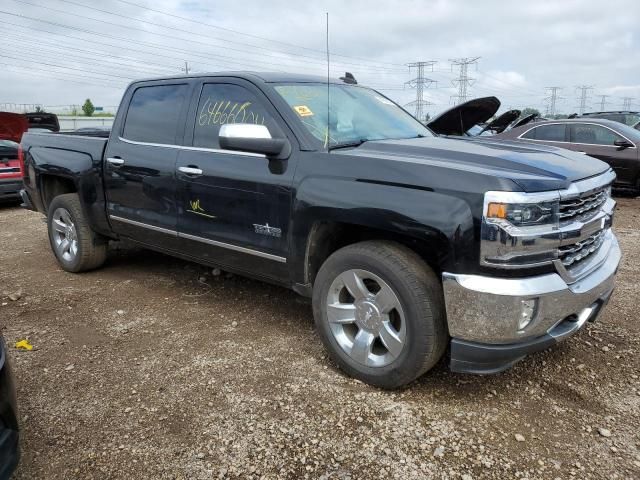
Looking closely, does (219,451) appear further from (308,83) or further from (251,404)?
(308,83)

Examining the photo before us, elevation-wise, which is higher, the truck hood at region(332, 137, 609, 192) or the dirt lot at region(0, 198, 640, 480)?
the truck hood at region(332, 137, 609, 192)

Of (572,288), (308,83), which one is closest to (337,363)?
(572,288)

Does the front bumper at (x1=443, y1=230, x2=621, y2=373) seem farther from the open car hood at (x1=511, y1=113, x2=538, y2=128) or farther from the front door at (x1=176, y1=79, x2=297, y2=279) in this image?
the open car hood at (x1=511, y1=113, x2=538, y2=128)

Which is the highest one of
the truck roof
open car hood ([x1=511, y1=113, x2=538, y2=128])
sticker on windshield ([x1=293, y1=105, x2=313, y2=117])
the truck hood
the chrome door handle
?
the truck roof

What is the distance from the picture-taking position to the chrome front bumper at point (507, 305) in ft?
7.86

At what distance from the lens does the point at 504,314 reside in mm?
2410

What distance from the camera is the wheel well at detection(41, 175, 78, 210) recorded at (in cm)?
527

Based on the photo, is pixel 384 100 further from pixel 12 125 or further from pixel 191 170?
pixel 12 125

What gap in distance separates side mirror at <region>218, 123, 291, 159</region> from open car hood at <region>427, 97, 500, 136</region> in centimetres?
351

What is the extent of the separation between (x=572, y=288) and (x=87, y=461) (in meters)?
2.47

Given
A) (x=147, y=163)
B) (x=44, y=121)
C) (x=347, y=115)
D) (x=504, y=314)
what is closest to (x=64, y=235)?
(x=147, y=163)

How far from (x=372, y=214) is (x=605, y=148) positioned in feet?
27.7

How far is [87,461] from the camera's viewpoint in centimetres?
236

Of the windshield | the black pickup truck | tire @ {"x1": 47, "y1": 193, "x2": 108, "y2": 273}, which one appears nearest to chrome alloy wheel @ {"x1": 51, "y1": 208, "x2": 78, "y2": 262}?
tire @ {"x1": 47, "y1": 193, "x2": 108, "y2": 273}
